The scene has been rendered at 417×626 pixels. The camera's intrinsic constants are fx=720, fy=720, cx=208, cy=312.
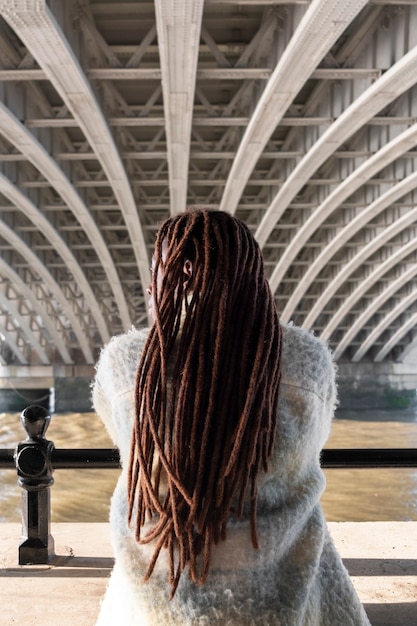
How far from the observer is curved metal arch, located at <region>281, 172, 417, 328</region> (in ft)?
67.8

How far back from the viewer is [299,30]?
10594mm

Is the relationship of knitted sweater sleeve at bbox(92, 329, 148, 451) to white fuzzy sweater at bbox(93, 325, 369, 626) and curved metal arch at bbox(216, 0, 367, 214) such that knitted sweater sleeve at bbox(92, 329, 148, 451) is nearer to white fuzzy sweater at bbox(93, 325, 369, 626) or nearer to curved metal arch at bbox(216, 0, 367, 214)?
white fuzzy sweater at bbox(93, 325, 369, 626)

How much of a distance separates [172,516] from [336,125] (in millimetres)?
14052

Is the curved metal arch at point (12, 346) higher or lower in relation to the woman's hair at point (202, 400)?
lower

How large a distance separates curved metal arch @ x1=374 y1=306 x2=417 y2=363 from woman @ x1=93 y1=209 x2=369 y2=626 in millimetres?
36172

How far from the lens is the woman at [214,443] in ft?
5.62

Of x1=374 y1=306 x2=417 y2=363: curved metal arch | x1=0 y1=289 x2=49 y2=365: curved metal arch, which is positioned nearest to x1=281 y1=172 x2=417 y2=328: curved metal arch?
x1=374 y1=306 x2=417 y2=363: curved metal arch

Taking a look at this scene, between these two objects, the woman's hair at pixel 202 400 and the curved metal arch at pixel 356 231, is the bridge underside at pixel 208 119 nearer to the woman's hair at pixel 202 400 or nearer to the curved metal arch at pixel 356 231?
the curved metal arch at pixel 356 231

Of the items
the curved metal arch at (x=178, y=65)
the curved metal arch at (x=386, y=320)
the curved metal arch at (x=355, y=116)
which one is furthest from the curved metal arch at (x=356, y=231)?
the curved metal arch at (x=178, y=65)

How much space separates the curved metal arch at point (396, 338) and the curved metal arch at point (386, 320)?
3.33 feet

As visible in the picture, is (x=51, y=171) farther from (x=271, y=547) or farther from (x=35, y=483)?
(x=271, y=547)

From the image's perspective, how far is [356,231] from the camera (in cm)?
2433

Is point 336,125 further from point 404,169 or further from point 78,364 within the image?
point 78,364

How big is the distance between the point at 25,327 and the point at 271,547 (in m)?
32.4
